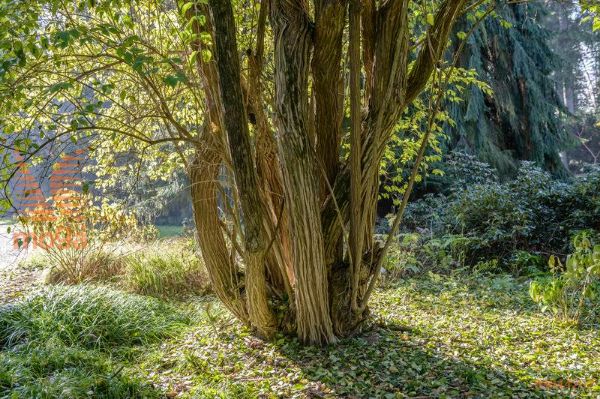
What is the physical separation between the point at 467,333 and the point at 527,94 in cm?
752

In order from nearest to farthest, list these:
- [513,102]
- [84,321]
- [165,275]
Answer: [84,321], [165,275], [513,102]

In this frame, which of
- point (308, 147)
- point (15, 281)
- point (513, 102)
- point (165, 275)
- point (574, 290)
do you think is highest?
point (513, 102)

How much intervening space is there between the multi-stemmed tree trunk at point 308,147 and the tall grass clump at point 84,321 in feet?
3.22

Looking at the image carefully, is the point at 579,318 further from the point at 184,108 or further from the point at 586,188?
the point at 184,108

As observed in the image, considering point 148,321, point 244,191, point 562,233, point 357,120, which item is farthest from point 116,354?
point 562,233

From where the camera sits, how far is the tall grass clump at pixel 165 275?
539 centimetres

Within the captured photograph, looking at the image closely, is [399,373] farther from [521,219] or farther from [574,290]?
[521,219]

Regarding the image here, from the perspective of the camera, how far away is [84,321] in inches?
148

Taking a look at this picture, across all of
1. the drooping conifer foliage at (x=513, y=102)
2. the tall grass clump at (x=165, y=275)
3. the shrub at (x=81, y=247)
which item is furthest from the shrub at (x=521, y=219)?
the shrub at (x=81, y=247)

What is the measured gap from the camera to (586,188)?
6305 mm

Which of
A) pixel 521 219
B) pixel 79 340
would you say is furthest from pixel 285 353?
pixel 521 219

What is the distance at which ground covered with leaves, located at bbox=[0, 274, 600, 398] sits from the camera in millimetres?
2572

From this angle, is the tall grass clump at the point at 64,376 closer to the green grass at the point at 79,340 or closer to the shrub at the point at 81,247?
the green grass at the point at 79,340

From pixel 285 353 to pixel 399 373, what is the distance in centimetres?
73
